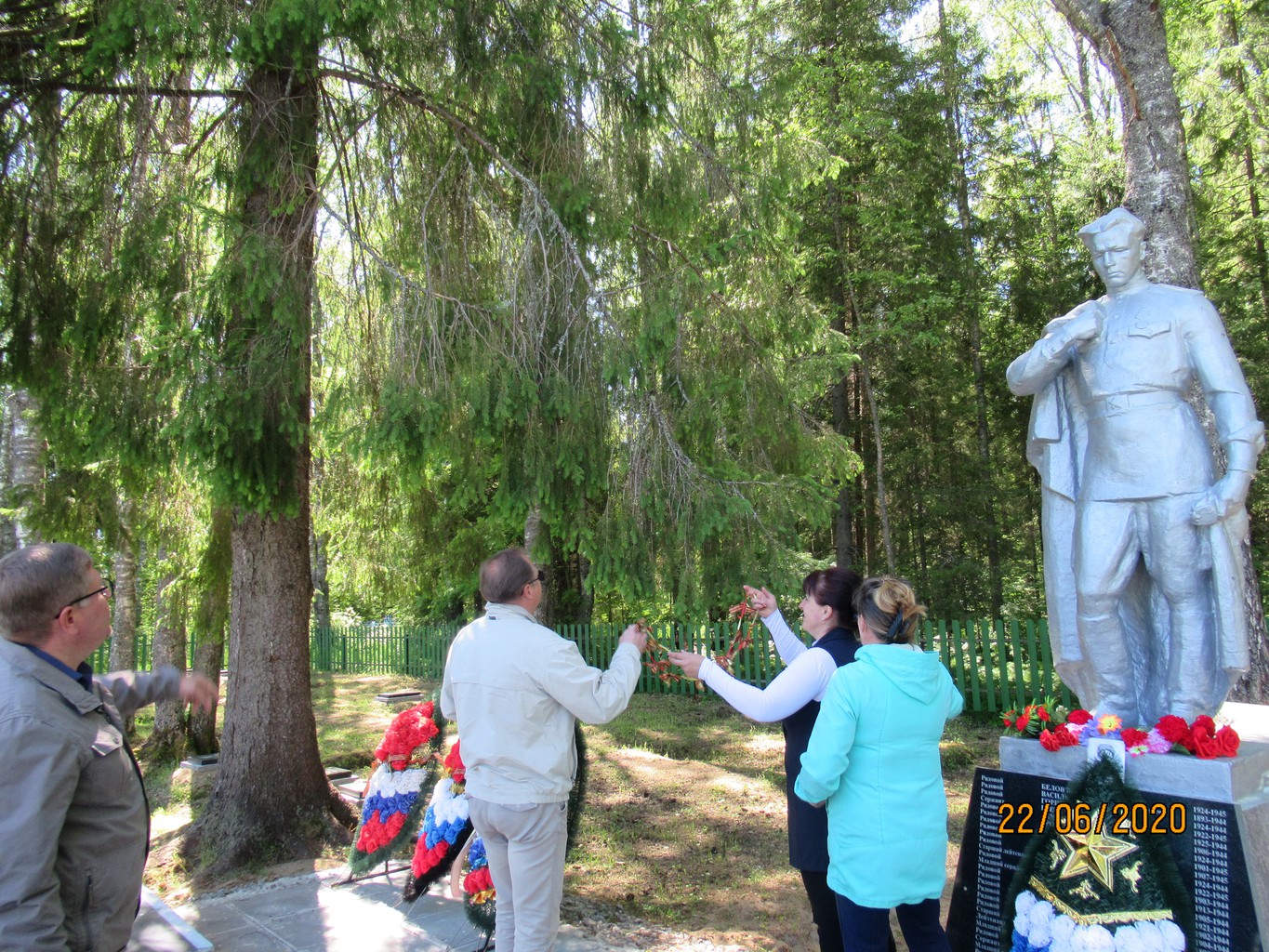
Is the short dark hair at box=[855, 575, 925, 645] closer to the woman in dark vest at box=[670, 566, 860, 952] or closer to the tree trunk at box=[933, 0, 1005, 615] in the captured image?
the woman in dark vest at box=[670, 566, 860, 952]

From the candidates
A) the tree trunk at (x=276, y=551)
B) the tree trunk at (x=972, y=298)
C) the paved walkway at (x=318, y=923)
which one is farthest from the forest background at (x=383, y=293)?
the tree trunk at (x=972, y=298)

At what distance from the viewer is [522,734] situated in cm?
274

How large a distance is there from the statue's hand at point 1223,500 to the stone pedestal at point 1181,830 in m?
0.85

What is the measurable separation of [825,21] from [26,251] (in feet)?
43.0

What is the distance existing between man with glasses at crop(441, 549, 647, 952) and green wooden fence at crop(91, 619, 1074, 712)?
10.5 feet

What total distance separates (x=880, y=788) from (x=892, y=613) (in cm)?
49

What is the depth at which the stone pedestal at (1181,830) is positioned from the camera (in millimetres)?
2633

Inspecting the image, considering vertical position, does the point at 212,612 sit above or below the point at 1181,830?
above

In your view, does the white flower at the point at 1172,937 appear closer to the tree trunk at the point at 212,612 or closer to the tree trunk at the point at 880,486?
the tree trunk at the point at 212,612

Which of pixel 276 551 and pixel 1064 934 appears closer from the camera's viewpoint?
pixel 1064 934

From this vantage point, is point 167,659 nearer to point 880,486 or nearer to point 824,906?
point 824,906

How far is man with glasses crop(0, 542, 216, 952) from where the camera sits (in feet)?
5.69

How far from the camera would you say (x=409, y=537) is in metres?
10.8
